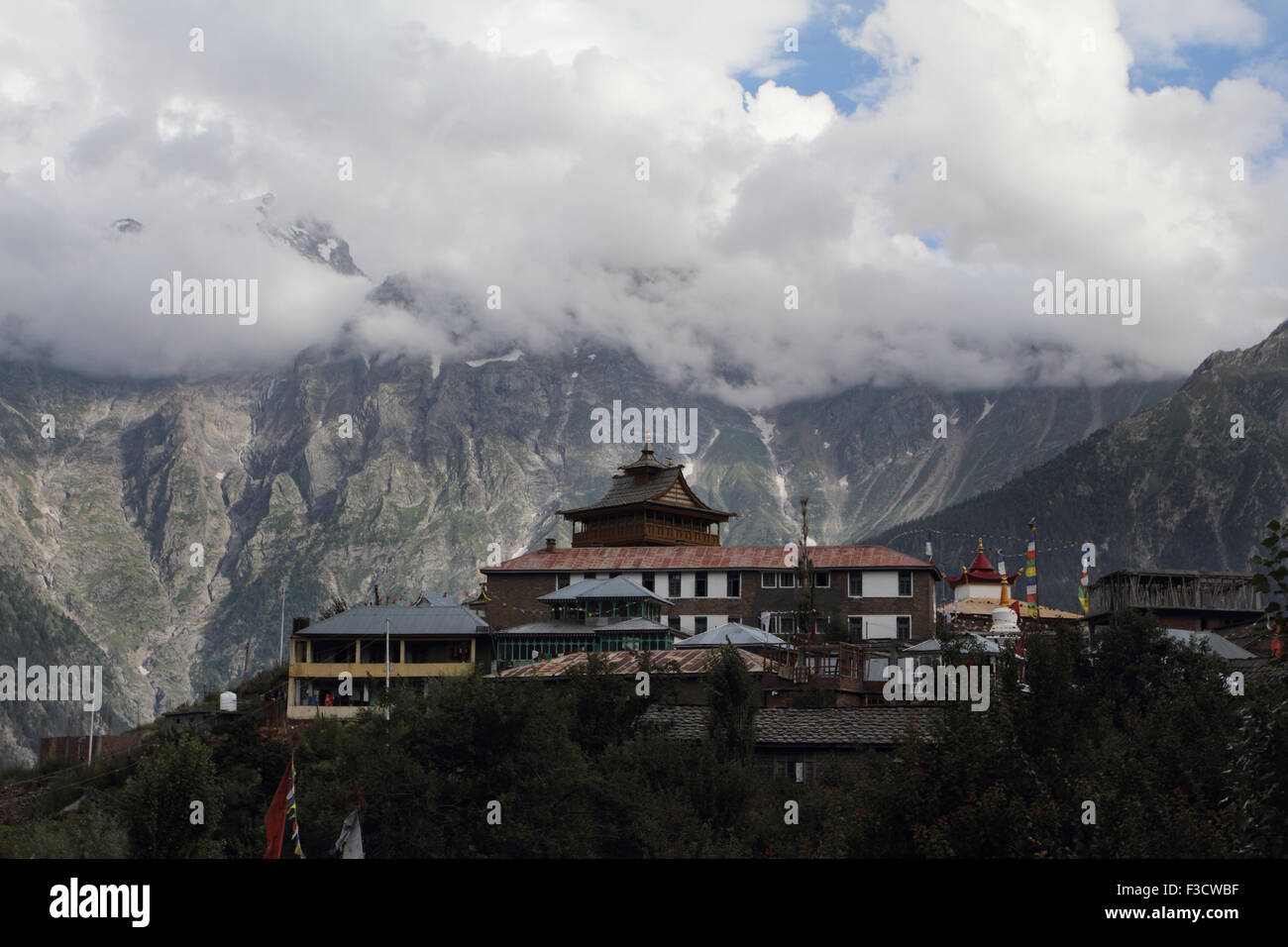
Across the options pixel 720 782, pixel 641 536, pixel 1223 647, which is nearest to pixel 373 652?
pixel 641 536

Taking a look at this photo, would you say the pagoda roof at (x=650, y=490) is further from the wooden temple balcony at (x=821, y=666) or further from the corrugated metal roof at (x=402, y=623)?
the wooden temple balcony at (x=821, y=666)

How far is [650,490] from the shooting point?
117 metres

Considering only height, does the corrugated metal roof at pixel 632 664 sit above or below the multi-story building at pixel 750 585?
below

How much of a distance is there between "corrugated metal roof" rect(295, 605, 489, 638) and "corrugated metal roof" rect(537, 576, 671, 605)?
4.94 metres

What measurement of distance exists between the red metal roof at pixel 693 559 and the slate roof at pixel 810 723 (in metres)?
35.8

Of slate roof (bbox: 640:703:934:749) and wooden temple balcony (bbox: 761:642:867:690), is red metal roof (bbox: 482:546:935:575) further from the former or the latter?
slate roof (bbox: 640:703:934:749)

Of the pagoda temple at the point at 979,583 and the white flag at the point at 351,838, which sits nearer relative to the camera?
the white flag at the point at 351,838

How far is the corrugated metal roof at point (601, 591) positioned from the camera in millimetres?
87938

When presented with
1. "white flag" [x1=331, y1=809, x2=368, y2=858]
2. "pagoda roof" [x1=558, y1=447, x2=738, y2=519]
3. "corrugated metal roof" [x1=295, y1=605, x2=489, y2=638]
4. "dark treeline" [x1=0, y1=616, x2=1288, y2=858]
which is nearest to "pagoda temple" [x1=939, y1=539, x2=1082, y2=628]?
"pagoda roof" [x1=558, y1=447, x2=738, y2=519]

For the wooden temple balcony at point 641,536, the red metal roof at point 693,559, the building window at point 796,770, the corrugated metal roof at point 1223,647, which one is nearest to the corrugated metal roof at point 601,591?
the red metal roof at point 693,559
